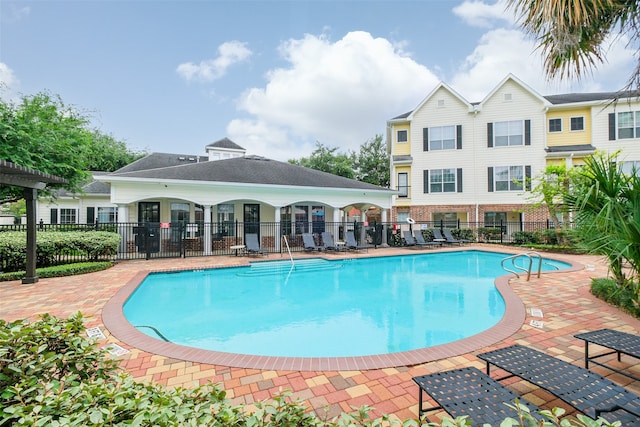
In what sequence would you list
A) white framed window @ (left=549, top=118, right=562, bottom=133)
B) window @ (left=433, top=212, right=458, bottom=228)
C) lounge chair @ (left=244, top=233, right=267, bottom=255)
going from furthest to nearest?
1. window @ (left=433, top=212, right=458, bottom=228)
2. white framed window @ (left=549, top=118, right=562, bottom=133)
3. lounge chair @ (left=244, top=233, right=267, bottom=255)

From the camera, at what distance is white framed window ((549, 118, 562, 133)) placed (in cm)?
2137

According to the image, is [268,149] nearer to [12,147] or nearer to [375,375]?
[12,147]

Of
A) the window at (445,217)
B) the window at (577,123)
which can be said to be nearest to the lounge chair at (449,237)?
the window at (445,217)

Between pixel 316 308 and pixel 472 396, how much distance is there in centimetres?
568

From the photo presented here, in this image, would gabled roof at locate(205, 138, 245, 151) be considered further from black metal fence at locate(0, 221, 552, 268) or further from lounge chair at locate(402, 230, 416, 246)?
lounge chair at locate(402, 230, 416, 246)

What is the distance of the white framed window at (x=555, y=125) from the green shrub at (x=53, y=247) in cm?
2704

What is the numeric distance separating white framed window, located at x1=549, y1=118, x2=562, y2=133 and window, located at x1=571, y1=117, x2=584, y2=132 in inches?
28.7

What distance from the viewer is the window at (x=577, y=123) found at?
20938 millimetres

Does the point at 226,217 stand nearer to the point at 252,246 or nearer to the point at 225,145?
the point at 252,246

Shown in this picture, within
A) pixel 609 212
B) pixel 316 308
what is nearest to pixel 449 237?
pixel 316 308

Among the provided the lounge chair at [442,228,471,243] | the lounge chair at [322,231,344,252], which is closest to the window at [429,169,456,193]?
the lounge chair at [442,228,471,243]

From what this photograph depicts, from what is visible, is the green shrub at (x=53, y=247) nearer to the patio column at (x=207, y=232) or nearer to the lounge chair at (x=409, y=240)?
the patio column at (x=207, y=232)

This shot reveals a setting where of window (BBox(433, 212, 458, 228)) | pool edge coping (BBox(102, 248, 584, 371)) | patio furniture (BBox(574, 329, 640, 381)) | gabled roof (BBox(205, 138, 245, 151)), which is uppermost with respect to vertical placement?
gabled roof (BBox(205, 138, 245, 151))

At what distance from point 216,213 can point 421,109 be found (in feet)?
55.1
